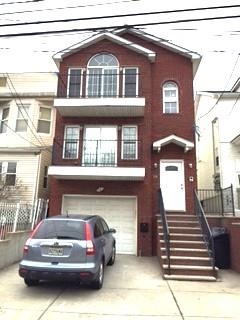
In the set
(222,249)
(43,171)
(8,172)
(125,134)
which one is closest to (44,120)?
(43,171)

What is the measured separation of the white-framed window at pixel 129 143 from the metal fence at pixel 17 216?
444 cm

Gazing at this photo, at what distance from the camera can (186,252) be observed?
10.7 m

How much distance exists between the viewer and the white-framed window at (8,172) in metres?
17.3

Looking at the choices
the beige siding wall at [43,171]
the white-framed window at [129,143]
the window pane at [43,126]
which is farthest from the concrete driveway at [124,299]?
A: the window pane at [43,126]

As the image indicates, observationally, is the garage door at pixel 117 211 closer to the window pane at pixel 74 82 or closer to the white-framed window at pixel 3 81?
the window pane at pixel 74 82

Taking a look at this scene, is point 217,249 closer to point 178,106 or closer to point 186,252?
point 186,252

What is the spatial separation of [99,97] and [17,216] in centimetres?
634

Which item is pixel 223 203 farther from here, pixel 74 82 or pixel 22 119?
pixel 22 119

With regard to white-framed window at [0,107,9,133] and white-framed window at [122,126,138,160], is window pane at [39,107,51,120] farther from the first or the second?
white-framed window at [122,126,138,160]

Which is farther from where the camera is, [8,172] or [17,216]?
[8,172]

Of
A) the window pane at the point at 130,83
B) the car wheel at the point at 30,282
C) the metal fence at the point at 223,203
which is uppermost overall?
the window pane at the point at 130,83

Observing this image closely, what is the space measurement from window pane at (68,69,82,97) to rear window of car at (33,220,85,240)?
8.96 metres

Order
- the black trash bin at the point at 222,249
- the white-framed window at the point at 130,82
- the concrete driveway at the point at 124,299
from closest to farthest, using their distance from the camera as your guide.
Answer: the concrete driveway at the point at 124,299, the black trash bin at the point at 222,249, the white-framed window at the point at 130,82

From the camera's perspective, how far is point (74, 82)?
16.1 metres
